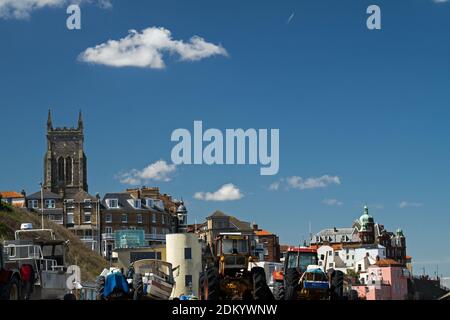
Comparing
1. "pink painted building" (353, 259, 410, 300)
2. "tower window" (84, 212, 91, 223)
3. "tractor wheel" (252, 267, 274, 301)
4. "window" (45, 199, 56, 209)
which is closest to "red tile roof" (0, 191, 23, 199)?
"window" (45, 199, 56, 209)

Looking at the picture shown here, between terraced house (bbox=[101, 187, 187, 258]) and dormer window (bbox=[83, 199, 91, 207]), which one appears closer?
terraced house (bbox=[101, 187, 187, 258])

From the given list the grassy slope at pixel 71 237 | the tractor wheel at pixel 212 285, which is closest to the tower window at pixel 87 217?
the grassy slope at pixel 71 237

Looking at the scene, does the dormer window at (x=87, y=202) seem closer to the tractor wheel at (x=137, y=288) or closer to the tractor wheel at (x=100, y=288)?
the tractor wheel at (x=137, y=288)

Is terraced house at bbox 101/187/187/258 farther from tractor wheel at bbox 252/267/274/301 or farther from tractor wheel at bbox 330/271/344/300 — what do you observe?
tractor wheel at bbox 252/267/274/301

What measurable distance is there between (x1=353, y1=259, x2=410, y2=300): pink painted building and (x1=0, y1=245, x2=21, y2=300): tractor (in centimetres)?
12204

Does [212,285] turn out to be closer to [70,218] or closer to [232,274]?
[232,274]

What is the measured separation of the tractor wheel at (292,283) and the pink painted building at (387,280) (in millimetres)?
114167

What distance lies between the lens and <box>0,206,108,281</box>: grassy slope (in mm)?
91875

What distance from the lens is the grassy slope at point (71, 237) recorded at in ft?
301

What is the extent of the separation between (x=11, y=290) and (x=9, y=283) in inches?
43.4

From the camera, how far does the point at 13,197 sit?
173 metres
